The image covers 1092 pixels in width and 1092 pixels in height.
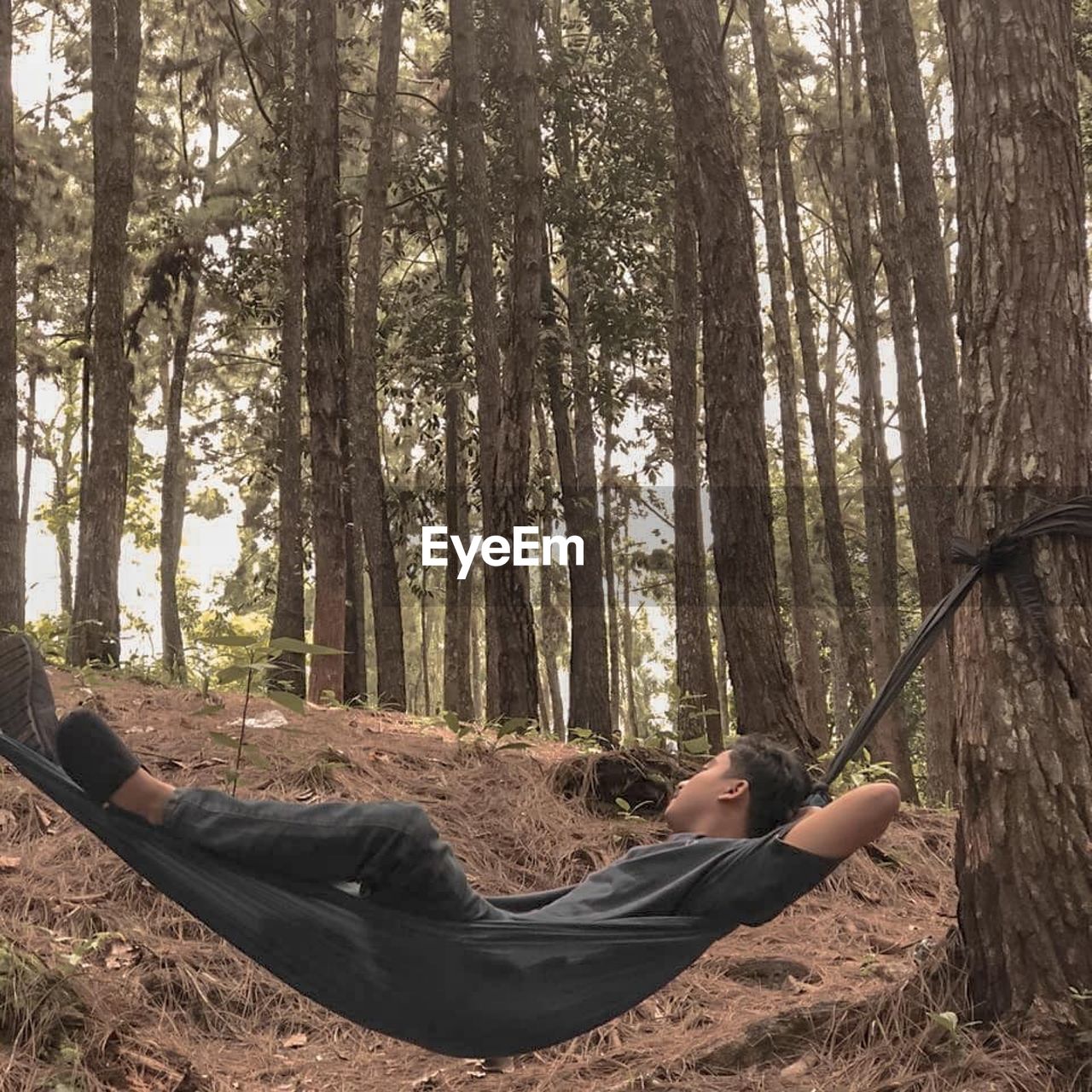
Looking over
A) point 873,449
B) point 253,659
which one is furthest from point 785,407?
point 253,659

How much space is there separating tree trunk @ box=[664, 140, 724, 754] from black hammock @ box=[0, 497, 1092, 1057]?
199 inches

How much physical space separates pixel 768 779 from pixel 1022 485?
36.2 inches

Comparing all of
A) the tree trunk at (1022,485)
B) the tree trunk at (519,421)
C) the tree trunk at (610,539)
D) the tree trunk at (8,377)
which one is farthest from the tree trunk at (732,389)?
the tree trunk at (610,539)

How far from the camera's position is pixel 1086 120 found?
8.77 metres

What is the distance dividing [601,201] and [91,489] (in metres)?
5.66

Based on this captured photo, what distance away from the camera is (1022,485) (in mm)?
2613

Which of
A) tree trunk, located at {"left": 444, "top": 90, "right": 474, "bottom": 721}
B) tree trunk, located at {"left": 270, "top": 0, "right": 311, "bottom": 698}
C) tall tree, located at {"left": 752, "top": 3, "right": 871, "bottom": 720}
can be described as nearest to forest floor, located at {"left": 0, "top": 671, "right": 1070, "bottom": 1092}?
tree trunk, located at {"left": 270, "top": 0, "right": 311, "bottom": 698}

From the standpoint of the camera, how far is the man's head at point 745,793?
2.48 m

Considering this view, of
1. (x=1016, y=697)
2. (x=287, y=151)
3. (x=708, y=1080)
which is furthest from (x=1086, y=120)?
(x=708, y=1080)

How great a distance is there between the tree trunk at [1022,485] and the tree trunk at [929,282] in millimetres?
4124

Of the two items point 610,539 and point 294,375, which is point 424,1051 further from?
point 610,539

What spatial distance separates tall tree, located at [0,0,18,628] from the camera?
21.9 ft

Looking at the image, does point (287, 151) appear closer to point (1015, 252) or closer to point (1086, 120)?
point (1086, 120)

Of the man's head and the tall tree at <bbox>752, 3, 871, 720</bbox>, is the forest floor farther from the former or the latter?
the tall tree at <bbox>752, 3, 871, 720</bbox>
